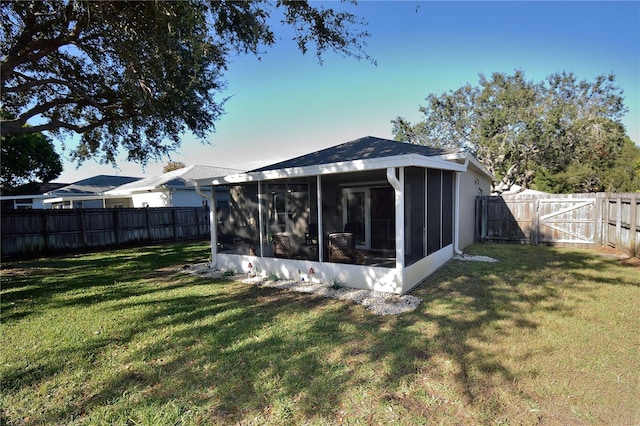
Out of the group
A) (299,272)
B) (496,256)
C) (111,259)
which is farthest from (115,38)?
(496,256)

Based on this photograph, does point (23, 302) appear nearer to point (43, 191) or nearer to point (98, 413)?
point (98, 413)

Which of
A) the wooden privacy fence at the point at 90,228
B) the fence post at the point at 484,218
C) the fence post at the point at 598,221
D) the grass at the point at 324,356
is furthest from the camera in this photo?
the fence post at the point at 484,218

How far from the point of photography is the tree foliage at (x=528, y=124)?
21330 millimetres

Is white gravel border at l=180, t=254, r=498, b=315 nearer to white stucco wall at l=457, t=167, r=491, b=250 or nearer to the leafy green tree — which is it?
white stucco wall at l=457, t=167, r=491, b=250

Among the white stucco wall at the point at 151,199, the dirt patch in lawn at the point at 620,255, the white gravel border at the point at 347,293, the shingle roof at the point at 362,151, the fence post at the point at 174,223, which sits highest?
the shingle roof at the point at 362,151

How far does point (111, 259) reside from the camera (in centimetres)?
1090

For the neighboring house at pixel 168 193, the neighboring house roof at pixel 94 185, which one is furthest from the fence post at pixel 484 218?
the neighboring house roof at pixel 94 185

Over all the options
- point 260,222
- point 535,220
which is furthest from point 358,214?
point 535,220

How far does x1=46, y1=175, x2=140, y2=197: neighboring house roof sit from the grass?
18.0 m

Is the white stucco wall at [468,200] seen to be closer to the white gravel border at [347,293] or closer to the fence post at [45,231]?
the white gravel border at [347,293]

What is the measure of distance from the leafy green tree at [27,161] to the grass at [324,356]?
2148 centimetres

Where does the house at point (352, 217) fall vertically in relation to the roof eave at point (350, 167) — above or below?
below

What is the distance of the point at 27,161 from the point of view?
22703 mm

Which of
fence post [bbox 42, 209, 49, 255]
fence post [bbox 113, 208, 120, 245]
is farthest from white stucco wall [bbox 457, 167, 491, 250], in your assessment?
fence post [bbox 42, 209, 49, 255]
